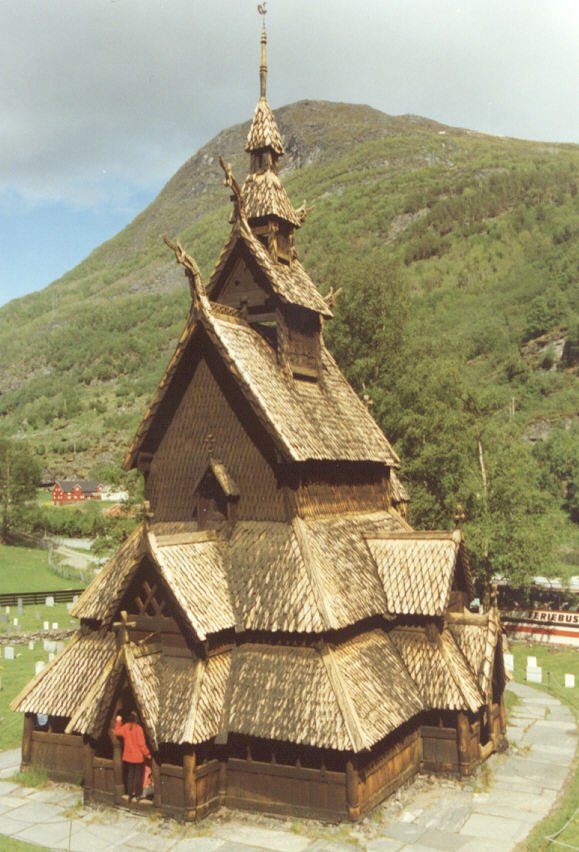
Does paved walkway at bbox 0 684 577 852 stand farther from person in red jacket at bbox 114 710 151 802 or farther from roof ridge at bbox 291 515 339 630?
roof ridge at bbox 291 515 339 630

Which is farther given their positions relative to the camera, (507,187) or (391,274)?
(507,187)

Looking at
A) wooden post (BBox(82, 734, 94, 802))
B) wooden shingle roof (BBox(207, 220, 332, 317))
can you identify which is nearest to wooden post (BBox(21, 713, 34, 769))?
wooden post (BBox(82, 734, 94, 802))

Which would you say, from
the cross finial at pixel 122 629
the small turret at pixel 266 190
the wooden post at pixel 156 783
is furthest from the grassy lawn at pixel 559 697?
the small turret at pixel 266 190

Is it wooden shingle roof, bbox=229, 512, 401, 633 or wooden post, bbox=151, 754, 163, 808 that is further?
wooden shingle roof, bbox=229, 512, 401, 633

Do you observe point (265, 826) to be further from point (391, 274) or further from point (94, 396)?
point (94, 396)

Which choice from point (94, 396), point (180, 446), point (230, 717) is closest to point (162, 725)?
point (230, 717)

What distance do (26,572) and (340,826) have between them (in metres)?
51.0

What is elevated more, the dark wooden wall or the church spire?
the church spire

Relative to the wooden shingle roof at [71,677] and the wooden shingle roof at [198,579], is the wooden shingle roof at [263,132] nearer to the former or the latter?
the wooden shingle roof at [198,579]

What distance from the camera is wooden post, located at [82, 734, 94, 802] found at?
16.5 m

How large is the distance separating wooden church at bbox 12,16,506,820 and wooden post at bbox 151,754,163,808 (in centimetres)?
6

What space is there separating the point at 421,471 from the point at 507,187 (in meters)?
155

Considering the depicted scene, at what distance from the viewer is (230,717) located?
15.9 metres

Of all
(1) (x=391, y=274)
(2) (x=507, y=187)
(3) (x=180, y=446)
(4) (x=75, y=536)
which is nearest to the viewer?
(3) (x=180, y=446)
